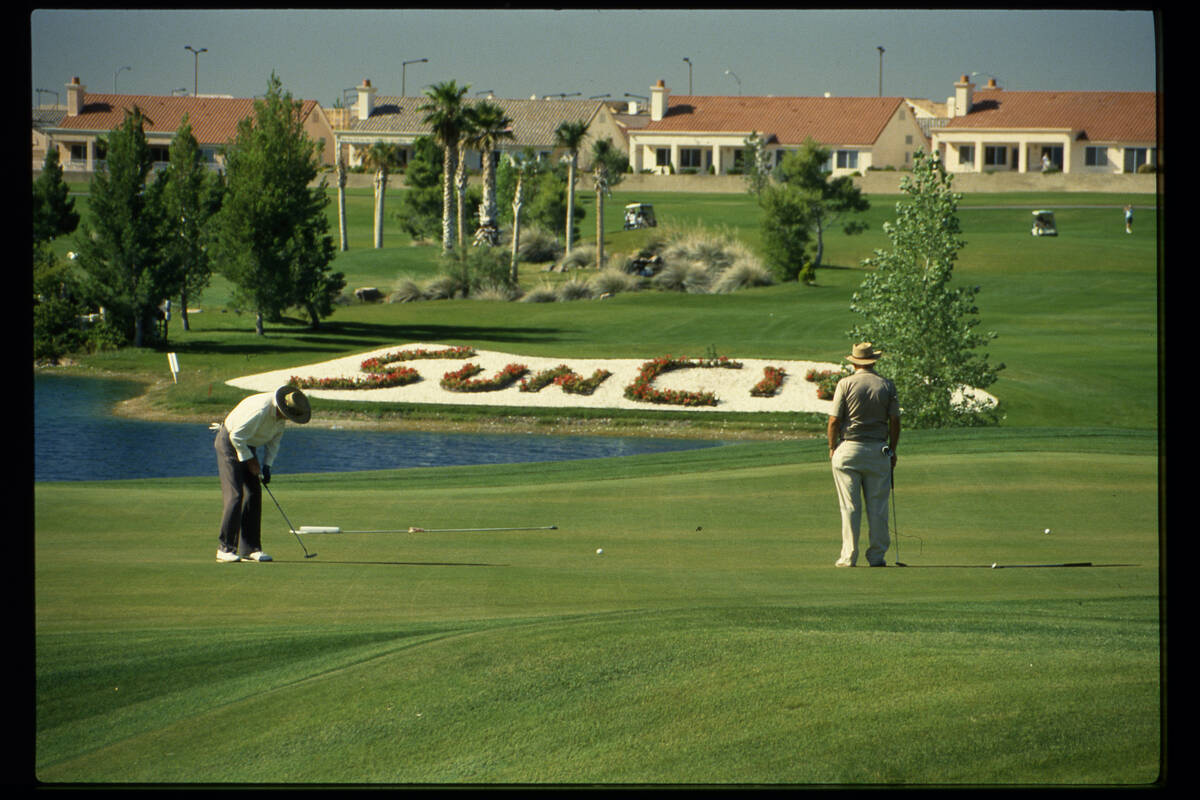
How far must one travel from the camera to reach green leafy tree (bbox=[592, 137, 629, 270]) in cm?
6669

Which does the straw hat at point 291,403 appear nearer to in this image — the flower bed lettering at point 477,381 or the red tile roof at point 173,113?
the flower bed lettering at point 477,381

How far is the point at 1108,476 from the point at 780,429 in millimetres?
16952

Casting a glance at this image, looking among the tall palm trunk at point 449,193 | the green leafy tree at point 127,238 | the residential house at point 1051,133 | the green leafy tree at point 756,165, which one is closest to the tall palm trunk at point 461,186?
the tall palm trunk at point 449,193

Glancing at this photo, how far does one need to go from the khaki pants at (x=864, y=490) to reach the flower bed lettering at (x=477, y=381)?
81.3 ft

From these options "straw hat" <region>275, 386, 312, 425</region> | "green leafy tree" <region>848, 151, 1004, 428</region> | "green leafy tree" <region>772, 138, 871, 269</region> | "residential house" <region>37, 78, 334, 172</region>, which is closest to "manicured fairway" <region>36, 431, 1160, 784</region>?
"straw hat" <region>275, 386, 312, 425</region>

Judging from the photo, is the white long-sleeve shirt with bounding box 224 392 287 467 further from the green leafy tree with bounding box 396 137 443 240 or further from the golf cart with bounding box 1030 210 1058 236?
the golf cart with bounding box 1030 210 1058 236

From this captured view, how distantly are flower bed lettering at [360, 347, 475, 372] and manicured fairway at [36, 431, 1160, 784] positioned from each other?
24.2 m

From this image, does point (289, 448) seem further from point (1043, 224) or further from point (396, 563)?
point (1043, 224)

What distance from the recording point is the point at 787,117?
342 ft

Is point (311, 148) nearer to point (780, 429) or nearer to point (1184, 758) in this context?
point (780, 429)

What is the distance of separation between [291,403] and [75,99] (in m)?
99.6

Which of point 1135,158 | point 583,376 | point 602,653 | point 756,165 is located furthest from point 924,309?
point 1135,158

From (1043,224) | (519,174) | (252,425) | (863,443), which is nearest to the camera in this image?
(252,425)

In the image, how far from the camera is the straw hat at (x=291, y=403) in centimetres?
1138
